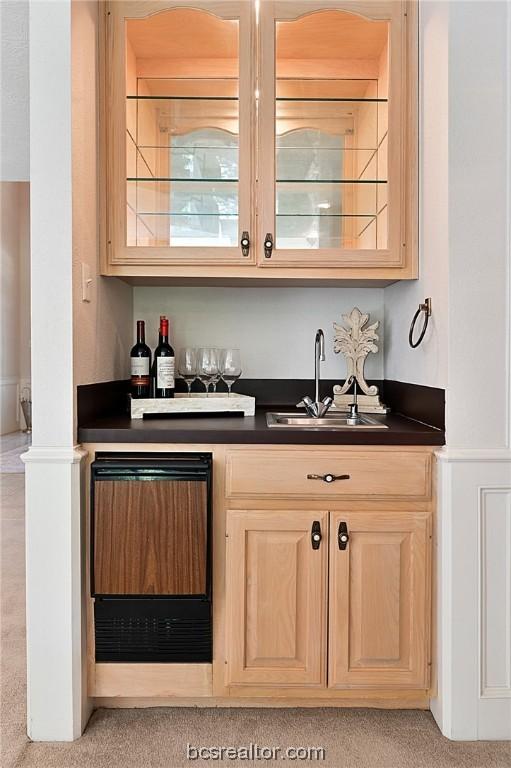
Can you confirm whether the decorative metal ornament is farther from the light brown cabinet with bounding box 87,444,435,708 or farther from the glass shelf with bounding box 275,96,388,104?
the glass shelf with bounding box 275,96,388,104

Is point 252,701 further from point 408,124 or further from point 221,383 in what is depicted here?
point 408,124

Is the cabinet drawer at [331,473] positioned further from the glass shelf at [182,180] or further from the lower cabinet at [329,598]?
the glass shelf at [182,180]

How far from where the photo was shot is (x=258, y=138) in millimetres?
2092

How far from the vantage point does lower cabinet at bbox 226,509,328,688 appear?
1846 millimetres

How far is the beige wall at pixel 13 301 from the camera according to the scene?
5551mm

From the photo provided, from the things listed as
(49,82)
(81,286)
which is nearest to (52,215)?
(81,286)

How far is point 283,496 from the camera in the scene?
185 centimetres

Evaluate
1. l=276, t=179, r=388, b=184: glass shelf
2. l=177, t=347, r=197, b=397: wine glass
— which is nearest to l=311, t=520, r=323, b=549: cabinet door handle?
l=177, t=347, r=197, b=397: wine glass

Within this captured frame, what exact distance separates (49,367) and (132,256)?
1.80 ft

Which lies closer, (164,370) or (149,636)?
(149,636)

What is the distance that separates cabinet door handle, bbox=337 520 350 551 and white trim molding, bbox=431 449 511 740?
0.29m

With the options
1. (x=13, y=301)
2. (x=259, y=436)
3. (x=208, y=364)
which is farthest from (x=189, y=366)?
(x=13, y=301)

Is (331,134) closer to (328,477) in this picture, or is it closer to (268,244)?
(268,244)

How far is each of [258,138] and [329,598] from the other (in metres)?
1.57
